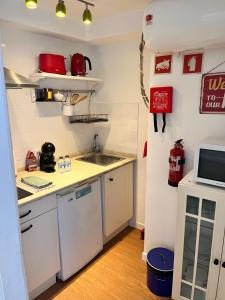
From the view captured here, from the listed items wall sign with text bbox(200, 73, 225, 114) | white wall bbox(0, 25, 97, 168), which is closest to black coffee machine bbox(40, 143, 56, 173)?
white wall bbox(0, 25, 97, 168)

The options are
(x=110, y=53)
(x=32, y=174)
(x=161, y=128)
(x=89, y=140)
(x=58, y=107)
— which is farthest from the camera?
(x=89, y=140)

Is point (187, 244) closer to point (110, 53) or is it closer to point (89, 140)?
point (89, 140)

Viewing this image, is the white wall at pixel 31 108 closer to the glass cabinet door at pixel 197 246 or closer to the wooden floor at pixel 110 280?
the wooden floor at pixel 110 280

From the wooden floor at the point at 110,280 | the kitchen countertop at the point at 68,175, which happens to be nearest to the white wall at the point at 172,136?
the wooden floor at the point at 110,280

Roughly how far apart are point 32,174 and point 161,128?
1.27 m

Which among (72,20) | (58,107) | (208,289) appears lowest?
(208,289)

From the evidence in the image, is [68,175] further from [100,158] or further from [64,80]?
[64,80]

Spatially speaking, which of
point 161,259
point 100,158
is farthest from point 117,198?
point 161,259

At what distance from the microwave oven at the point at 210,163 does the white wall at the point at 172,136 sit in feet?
0.87

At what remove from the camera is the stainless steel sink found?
2.74 meters

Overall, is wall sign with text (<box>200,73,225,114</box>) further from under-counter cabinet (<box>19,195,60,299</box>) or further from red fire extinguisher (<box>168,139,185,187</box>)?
under-counter cabinet (<box>19,195,60,299</box>)

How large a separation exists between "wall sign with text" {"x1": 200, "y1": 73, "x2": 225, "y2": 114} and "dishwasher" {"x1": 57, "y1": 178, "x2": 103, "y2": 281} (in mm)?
1169

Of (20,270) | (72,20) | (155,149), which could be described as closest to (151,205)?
(155,149)

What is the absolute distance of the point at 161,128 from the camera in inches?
78.1
